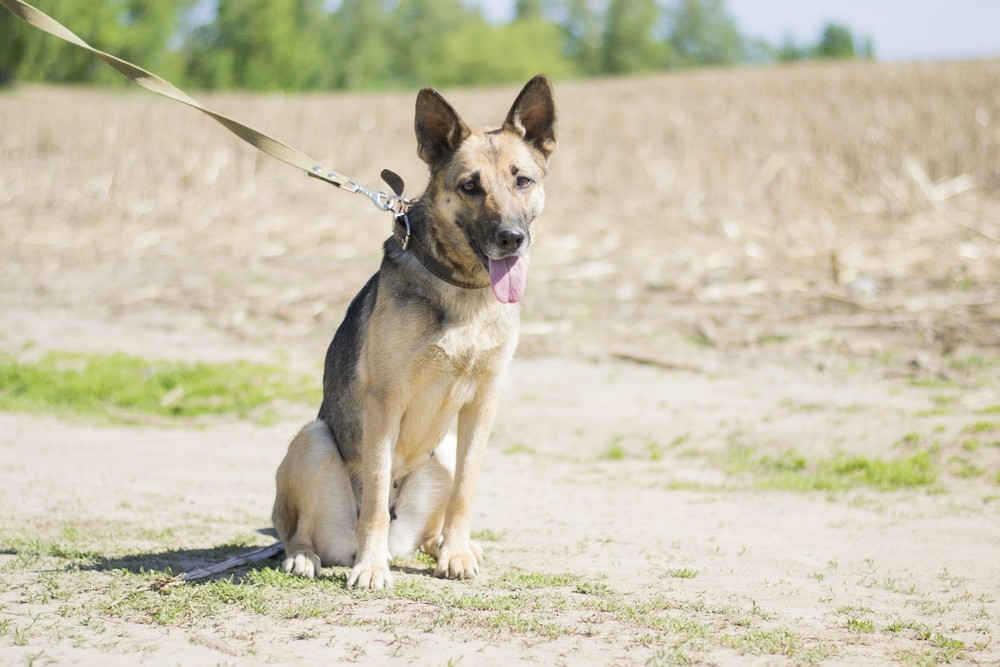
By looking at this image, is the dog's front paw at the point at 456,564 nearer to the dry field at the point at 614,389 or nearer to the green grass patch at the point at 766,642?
the dry field at the point at 614,389

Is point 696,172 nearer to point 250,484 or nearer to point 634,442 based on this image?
point 634,442

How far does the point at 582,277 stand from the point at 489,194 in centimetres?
938

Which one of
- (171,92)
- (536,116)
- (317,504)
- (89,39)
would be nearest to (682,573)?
(317,504)

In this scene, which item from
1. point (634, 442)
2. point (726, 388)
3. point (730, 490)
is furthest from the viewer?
point (726, 388)

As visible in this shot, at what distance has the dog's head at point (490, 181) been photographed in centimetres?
512

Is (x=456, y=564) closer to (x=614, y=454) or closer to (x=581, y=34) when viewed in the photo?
(x=614, y=454)

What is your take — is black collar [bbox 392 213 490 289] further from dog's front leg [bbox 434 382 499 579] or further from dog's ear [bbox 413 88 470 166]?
dog's front leg [bbox 434 382 499 579]

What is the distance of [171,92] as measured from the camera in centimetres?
545

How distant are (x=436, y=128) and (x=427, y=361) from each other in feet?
4.22

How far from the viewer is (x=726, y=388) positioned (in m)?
10.3

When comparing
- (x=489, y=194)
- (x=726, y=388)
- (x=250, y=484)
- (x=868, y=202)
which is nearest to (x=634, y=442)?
(x=726, y=388)

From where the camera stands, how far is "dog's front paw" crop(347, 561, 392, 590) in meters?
5.05

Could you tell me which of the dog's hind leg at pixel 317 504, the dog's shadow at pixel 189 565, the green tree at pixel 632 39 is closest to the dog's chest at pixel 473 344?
the dog's hind leg at pixel 317 504

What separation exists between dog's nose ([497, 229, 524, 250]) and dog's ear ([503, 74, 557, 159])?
2.76 feet
